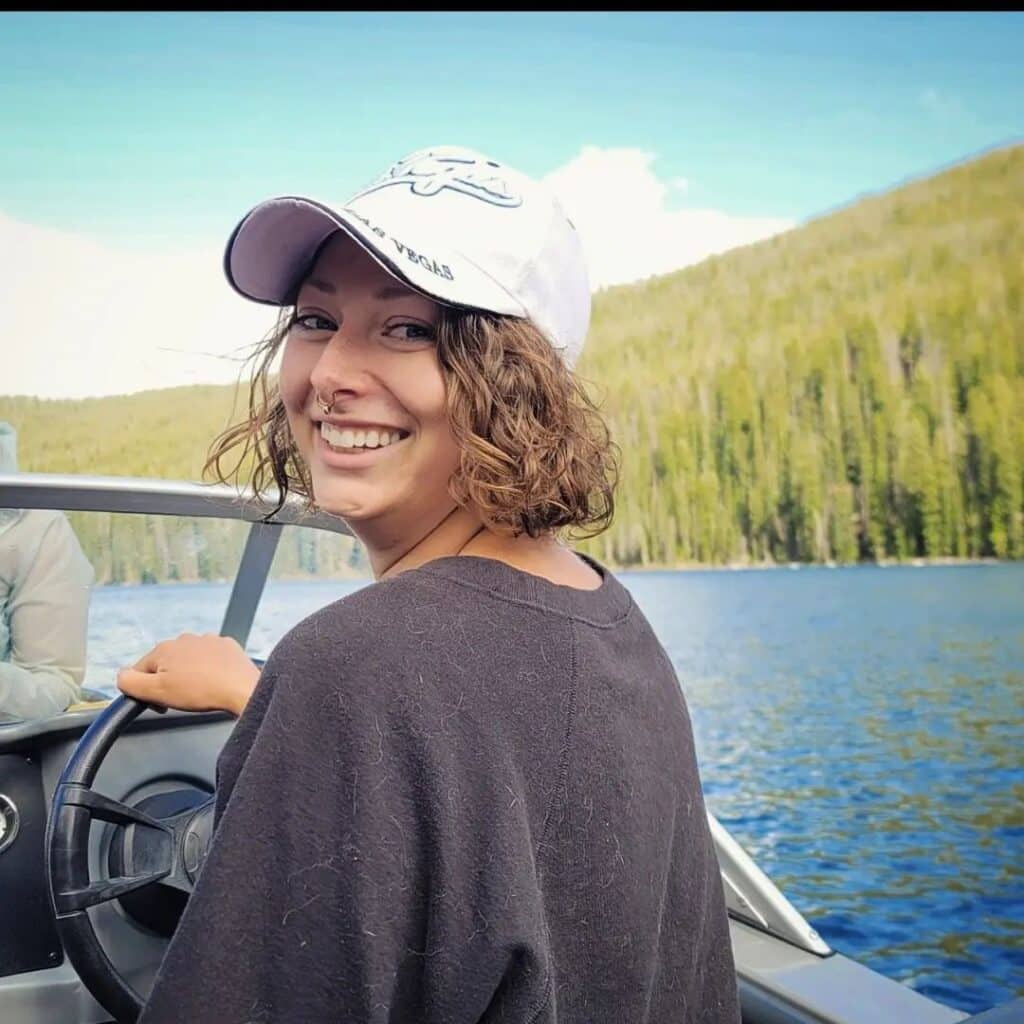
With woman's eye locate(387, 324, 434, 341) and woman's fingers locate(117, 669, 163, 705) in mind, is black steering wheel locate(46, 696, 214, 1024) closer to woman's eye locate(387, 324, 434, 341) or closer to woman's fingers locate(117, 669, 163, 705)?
woman's fingers locate(117, 669, 163, 705)

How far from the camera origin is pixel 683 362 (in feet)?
115

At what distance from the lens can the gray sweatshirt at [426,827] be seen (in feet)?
1.84

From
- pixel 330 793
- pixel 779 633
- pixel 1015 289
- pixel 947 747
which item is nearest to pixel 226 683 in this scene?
pixel 330 793

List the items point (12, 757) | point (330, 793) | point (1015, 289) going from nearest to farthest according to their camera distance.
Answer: point (330, 793) < point (12, 757) < point (1015, 289)

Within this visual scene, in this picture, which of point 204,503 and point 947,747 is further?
point 947,747

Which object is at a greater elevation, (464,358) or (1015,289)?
(1015,289)

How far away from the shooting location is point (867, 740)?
12320 millimetres

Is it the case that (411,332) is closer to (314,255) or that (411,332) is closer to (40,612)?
(314,255)

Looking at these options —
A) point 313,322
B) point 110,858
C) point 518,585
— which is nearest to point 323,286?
point 313,322

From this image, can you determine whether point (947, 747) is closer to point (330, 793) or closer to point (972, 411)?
point (330, 793)

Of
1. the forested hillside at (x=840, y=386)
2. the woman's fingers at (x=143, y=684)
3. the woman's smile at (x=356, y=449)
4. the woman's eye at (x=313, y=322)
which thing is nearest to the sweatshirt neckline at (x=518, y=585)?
the woman's smile at (x=356, y=449)

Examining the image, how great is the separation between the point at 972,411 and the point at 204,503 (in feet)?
120

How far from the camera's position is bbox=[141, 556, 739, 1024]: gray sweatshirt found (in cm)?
56

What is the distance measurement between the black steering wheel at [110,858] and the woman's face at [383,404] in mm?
350
